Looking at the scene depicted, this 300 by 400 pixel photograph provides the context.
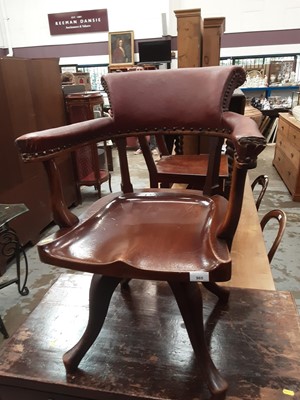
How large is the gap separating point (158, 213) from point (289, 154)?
2.81m

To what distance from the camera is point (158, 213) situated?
37.4 inches

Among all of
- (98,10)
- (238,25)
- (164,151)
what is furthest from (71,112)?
(238,25)

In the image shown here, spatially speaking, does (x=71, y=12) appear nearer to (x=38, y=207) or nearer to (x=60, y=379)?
(x=38, y=207)

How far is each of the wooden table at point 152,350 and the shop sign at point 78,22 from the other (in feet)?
17.3

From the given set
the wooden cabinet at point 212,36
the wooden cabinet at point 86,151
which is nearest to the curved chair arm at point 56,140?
the wooden cabinet at point 212,36

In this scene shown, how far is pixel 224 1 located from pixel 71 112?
3.59 meters

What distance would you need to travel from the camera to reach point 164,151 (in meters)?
1.98

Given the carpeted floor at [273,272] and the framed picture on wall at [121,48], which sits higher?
the framed picture on wall at [121,48]

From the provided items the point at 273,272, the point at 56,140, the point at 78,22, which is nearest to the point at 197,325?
the point at 56,140

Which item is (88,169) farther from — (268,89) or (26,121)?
(268,89)

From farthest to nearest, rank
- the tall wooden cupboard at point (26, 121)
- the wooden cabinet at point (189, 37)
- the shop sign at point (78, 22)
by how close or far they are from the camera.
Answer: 1. the shop sign at point (78, 22)
2. the tall wooden cupboard at point (26, 121)
3. the wooden cabinet at point (189, 37)

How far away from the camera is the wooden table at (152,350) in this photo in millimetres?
798

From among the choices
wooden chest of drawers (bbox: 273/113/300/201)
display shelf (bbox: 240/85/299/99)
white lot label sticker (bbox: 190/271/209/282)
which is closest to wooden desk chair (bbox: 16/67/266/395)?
white lot label sticker (bbox: 190/271/209/282)

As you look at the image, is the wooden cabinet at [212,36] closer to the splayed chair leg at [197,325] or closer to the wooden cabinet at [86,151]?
the wooden cabinet at [86,151]
